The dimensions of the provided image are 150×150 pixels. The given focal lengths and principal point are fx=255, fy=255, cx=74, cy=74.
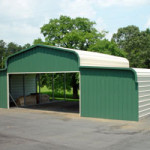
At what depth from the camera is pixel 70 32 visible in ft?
110

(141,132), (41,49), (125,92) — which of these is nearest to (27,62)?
(41,49)

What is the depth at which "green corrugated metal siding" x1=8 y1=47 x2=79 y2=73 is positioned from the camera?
54.6 feet

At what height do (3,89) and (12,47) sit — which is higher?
(12,47)

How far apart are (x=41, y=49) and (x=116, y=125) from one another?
26.9 ft

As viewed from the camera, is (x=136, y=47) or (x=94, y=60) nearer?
(x=94, y=60)

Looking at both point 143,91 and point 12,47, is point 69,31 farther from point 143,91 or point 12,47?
point 12,47

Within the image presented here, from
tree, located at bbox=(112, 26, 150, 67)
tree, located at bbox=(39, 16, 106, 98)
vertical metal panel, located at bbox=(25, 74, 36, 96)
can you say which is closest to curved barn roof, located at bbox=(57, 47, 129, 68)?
vertical metal panel, located at bbox=(25, 74, 36, 96)

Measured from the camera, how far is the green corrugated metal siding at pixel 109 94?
1427 cm

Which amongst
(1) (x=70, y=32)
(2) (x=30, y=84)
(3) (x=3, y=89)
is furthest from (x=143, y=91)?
(1) (x=70, y=32)

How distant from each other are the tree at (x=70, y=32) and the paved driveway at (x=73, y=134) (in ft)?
59.7

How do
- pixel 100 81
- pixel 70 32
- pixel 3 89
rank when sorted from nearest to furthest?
pixel 100 81 < pixel 3 89 < pixel 70 32

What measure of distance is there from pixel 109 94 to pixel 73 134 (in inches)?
190

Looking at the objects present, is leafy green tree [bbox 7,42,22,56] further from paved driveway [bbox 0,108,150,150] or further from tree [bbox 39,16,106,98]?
paved driveway [bbox 0,108,150,150]

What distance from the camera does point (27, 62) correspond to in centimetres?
1903
